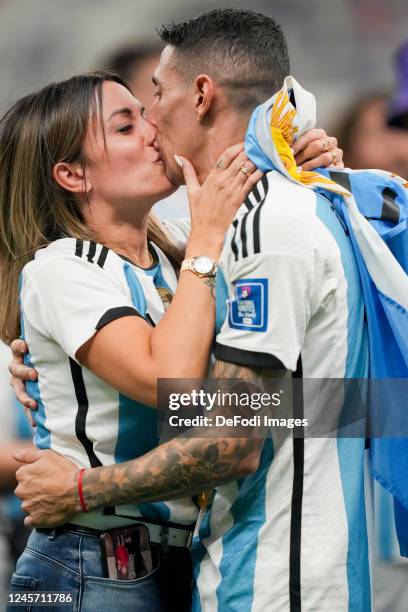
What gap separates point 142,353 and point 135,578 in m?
0.57

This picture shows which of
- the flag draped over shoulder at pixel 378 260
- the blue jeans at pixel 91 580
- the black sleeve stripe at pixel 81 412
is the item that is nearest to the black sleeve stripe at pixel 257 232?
the flag draped over shoulder at pixel 378 260

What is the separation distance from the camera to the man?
200 centimetres

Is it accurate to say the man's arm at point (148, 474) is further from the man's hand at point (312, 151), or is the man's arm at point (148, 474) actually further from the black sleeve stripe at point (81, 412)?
the man's hand at point (312, 151)

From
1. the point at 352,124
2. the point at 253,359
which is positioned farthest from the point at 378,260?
the point at 352,124

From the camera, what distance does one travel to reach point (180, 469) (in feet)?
6.95

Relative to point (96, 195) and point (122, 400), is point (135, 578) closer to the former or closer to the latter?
point (122, 400)

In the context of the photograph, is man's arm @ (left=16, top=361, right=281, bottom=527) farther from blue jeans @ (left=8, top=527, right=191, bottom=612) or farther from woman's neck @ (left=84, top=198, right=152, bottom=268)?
woman's neck @ (left=84, top=198, right=152, bottom=268)

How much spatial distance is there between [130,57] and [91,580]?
3.79m

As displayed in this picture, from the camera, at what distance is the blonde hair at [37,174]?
2.65m

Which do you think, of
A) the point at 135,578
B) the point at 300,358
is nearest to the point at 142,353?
the point at 300,358

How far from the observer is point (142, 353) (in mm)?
2201

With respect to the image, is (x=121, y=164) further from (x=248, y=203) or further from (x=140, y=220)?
(x=248, y=203)

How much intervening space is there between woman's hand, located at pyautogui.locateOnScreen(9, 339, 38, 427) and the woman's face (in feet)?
1.49

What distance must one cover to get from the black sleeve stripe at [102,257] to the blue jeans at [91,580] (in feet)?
2.13
